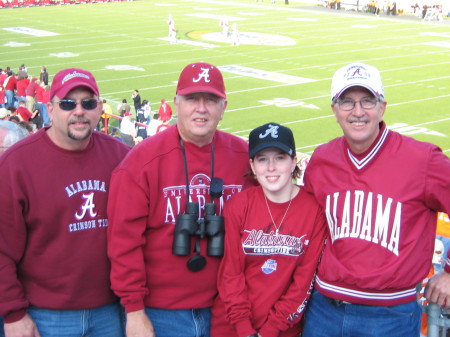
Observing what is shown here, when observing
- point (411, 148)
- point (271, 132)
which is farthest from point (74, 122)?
point (411, 148)

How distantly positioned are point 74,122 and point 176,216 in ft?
2.21

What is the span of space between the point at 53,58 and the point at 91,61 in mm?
1754

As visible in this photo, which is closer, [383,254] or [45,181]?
[383,254]

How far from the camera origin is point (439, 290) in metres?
2.88

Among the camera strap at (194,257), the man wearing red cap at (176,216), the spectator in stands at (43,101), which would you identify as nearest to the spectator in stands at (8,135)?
the man wearing red cap at (176,216)

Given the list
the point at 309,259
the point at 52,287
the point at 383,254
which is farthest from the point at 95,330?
the point at 383,254

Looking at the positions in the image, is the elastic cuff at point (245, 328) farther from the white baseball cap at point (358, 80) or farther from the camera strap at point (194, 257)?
the white baseball cap at point (358, 80)

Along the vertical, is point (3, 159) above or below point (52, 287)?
above

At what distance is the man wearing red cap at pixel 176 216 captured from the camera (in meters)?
3.12

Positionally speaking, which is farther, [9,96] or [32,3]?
[32,3]

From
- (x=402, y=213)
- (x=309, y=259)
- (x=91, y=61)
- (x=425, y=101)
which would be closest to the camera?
(x=402, y=213)

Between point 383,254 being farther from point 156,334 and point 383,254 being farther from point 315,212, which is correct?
point 156,334

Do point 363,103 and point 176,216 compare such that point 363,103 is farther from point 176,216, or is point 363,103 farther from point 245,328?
point 245,328

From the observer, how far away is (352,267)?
2955 millimetres
